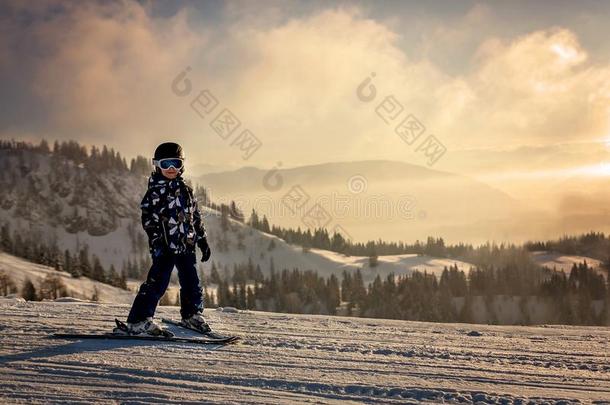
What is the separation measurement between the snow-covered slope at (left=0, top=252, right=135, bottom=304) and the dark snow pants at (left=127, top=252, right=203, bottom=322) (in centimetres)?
12345

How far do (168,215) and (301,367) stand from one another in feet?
13.0

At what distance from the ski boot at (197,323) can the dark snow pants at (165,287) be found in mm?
127

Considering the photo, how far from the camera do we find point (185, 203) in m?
9.98

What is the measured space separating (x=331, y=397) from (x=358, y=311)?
168 meters

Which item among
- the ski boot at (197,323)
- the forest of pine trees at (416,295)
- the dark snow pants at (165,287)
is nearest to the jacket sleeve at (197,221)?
the dark snow pants at (165,287)

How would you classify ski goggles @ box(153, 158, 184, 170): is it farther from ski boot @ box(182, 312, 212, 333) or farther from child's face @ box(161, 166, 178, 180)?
ski boot @ box(182, 312, 212, 333)

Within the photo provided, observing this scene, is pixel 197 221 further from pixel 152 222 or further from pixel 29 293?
pixel 29 293

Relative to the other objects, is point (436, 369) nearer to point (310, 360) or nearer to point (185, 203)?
point (310, 360)

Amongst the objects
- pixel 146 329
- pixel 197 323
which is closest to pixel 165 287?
pixel 197 323

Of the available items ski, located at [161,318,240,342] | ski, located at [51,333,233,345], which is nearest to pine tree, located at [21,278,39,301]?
ski, located at [161,318,240,342]

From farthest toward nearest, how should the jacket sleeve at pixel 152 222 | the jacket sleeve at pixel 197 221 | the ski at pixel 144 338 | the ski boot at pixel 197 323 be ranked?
the jacket sleeve at pixel 197 221 → the ski boot at pixel 197 323 → the jacket sleeve at pixel 152 222 → the ski at pixel 144 338

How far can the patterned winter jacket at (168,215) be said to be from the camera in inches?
382

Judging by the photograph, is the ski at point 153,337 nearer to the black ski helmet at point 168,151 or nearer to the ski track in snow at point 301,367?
the ski track in snow at point 301,367

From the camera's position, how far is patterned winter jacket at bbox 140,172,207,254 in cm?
970
